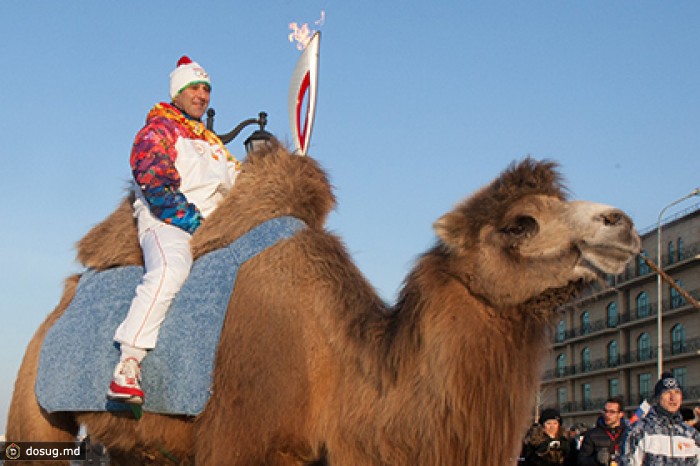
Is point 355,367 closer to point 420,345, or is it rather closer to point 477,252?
point 420,345

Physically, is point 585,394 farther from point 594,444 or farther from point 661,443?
point 661,443

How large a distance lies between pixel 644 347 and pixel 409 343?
86272 mm

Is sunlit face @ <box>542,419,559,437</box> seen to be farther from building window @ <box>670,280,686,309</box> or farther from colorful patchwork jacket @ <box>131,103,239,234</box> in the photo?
building window @ <box>670,280,686,309</box>

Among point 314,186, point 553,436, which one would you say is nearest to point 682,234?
point 553,436

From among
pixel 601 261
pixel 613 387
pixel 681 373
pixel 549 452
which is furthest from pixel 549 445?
pixel 613 387

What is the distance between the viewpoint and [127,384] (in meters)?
5.68

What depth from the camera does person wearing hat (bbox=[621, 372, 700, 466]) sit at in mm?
8750

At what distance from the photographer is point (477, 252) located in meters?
5.23

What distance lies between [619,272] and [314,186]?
2.25 meters

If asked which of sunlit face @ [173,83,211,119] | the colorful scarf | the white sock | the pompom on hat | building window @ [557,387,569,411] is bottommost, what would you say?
the white sock

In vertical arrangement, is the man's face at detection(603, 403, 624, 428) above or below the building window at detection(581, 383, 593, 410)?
below

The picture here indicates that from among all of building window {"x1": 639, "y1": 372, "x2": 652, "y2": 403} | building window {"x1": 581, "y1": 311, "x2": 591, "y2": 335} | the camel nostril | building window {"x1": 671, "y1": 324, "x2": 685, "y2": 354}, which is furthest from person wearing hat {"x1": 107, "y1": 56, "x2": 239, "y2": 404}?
building window {"x1": 581, "y1": 311, "x2": 591, "y2": 335}

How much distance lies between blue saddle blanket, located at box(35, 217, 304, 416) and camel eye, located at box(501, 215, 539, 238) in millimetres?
1517

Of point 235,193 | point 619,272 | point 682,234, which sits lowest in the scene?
point 619,272
